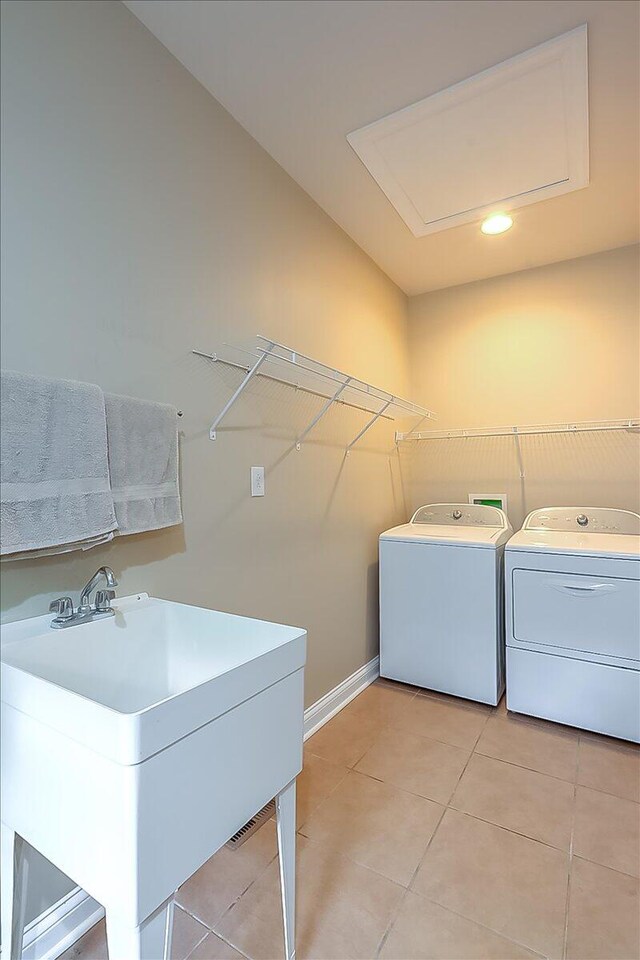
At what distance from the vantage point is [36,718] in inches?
32.3

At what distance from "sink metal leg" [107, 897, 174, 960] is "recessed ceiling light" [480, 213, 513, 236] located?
2660 mm

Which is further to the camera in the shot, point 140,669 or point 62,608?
point 140,669

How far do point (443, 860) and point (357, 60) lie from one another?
2.47 meters

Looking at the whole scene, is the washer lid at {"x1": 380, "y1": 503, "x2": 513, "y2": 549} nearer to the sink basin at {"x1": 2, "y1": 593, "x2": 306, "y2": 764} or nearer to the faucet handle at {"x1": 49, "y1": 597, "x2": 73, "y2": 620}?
the sink basin at {"x1": 2, "y1": 593, "x2": 306, "y2": 764}

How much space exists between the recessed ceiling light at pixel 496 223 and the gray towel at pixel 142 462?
73.6 inches

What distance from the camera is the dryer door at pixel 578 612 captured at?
1.95 meters

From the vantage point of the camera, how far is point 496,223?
2289mm

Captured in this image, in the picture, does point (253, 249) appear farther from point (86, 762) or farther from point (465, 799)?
point (465, 799)

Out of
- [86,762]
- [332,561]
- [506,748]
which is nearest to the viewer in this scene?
[86,762]

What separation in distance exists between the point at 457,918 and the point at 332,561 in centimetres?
132

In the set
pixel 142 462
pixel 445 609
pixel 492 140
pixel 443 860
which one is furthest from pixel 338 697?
pixel 492 140

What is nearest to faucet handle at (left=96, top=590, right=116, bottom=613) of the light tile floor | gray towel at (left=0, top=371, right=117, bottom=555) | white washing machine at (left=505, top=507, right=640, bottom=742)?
gray towel at (left=0, top=371, right=117, bottom=555)

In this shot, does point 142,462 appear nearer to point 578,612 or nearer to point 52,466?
point 52,466

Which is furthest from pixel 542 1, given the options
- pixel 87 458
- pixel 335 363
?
pixel 87 458
